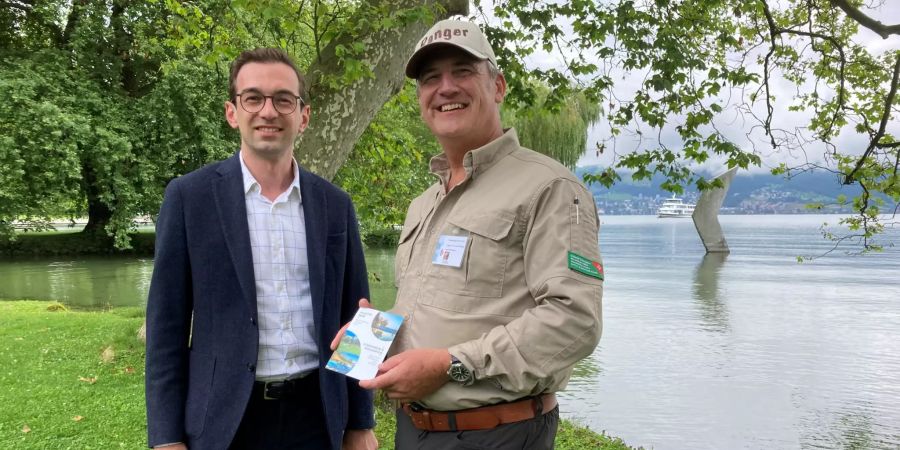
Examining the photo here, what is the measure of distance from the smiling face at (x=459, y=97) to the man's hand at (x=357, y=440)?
1.33 metres

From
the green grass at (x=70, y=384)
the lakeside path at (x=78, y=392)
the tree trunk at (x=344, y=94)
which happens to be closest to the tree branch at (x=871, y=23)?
the tree trunk at (x=344, y=94)

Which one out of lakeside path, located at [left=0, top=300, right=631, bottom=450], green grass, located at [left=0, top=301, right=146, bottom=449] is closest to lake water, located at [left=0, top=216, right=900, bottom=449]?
lakeside path, located at [left=0, top=300, right=631, bottom=450]

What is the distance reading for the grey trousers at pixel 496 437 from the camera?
1891 mm

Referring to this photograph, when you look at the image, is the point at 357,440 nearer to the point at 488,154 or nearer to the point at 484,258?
the point at 484,258

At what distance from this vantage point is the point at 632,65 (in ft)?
25.2

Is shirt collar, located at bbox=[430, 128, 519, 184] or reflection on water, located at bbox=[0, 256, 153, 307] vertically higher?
shirt collar, located at bbox=[430, 128, 519, 184]

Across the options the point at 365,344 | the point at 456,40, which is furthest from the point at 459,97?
the point at 365,344

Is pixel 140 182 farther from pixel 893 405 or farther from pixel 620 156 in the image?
pixel 893 405

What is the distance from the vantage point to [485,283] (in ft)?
6.21

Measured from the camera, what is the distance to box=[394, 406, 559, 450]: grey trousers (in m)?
1.89

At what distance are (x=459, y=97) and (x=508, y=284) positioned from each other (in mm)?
653

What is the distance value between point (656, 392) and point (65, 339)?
8.74 meters

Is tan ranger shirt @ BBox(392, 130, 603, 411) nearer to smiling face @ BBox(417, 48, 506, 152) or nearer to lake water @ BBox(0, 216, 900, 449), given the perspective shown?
smiling face @ BBox(417, 48, 506, 152)

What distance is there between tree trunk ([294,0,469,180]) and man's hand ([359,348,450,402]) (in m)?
4.45
